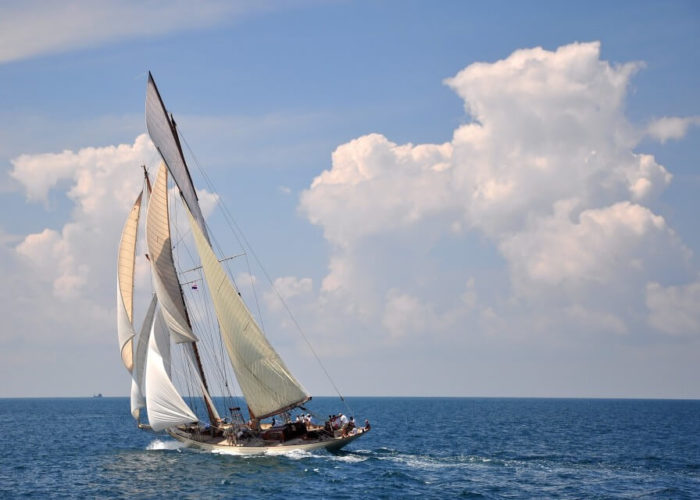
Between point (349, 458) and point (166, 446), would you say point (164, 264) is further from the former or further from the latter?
point (349, 458)

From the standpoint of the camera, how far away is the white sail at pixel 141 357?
207 ft

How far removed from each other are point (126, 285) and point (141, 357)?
6.27 m

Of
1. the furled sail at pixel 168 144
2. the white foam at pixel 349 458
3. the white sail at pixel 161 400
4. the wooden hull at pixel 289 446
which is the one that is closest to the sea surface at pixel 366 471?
the white foam at pixel 349 458

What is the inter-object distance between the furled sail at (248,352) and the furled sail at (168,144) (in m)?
2.38

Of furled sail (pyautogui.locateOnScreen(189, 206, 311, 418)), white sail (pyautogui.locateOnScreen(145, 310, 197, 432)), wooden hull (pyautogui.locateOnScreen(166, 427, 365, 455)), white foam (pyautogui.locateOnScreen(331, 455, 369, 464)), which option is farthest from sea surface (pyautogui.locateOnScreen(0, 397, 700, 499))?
furled sail (pyautogui.locateOnScreen(189, 206, 311, 418))

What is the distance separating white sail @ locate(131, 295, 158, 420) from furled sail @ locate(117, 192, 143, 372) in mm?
1663

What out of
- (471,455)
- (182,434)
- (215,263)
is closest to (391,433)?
(471,455)

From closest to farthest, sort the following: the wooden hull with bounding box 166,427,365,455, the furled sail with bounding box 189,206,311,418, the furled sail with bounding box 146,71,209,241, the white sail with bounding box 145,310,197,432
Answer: the wooden hull with bounding box 166,427,365,455
the furled sail with bounding box 189,206,311,418
the white sail with bounding box 145,310,197,432
the furled sail with bounding box 146,71,209,241

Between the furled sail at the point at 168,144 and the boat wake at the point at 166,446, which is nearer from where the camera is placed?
the furled sail at the point at 168,144

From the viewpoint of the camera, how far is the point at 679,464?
62750mm

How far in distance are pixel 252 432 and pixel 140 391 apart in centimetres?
1121

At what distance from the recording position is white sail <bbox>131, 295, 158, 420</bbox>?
63031 mm

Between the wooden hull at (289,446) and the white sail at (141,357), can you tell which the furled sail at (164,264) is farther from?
the wooden hull at (289,446)

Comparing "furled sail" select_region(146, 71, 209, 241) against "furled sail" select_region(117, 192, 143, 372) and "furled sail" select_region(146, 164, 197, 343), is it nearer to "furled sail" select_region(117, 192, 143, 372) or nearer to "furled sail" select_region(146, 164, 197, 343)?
"furled sail" select_region(146, 164, 197, 343)
